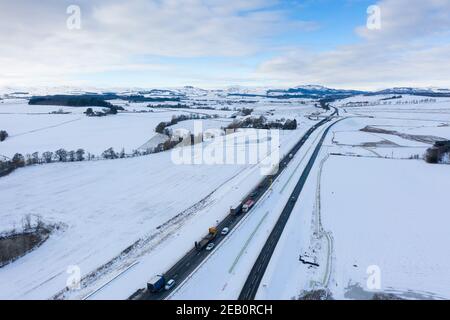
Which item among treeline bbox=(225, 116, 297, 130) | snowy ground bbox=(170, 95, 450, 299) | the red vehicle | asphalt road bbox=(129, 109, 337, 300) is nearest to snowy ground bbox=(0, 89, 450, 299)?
snowy ground bbox=(170, 95, 450, 299)

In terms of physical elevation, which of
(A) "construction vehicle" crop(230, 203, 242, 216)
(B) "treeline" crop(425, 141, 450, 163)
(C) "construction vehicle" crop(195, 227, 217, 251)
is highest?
(B) "treeline" crop(425, 141, 450, 163)

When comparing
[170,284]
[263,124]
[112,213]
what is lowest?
[170,284]

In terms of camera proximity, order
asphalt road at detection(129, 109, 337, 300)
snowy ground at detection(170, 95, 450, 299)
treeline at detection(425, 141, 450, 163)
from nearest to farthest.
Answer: asphalt road at detection(129, 109, 337, 300) < snowy ground at detection(170, 95, 450, 299) < treeline at detection(425, 141, 450, 163)

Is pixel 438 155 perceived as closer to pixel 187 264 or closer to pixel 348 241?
pixel 348 241

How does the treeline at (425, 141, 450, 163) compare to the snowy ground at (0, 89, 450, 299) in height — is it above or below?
above

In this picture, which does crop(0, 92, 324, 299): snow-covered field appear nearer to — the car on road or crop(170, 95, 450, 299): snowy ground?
the car on road

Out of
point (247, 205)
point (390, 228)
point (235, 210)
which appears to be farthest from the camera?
point (247, 205)

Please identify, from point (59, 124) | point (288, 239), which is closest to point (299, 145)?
point (288, 239)

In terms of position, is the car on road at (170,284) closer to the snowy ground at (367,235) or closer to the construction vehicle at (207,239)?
the construction vehicle at (207,239)

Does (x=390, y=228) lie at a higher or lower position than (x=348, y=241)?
higher

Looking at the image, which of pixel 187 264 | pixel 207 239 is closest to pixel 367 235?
pixel 207 239
